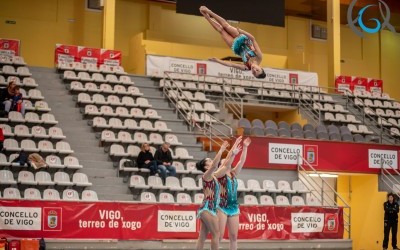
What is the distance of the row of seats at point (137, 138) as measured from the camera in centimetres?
1900

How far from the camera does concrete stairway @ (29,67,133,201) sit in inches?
690

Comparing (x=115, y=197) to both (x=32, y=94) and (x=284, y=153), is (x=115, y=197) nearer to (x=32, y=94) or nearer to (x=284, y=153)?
(x=32, y=94)

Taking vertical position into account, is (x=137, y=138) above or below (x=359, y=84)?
below

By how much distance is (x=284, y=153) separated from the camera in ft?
67.9

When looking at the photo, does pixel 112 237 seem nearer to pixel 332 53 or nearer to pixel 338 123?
pixel 338 123

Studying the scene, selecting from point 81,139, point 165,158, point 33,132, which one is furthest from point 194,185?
point 33,132

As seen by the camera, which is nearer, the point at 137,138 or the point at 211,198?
the point at 211,198

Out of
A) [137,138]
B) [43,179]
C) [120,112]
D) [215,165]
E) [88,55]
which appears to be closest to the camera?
[215,165]

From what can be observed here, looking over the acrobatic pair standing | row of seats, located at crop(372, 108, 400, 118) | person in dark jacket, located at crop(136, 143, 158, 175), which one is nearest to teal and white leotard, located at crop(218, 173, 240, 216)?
the acrobatic pair standing

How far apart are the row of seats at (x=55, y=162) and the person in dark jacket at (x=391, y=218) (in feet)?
29.4

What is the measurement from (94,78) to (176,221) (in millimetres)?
7657

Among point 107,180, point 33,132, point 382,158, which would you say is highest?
point 33,132

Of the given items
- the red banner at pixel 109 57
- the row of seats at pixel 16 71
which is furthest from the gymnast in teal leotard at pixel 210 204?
the red banner at pixel 109 57

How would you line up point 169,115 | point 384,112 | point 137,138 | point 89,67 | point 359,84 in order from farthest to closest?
point 359,84 < point 384,112 < point 89,67 < point 169,115 < point 137,138
